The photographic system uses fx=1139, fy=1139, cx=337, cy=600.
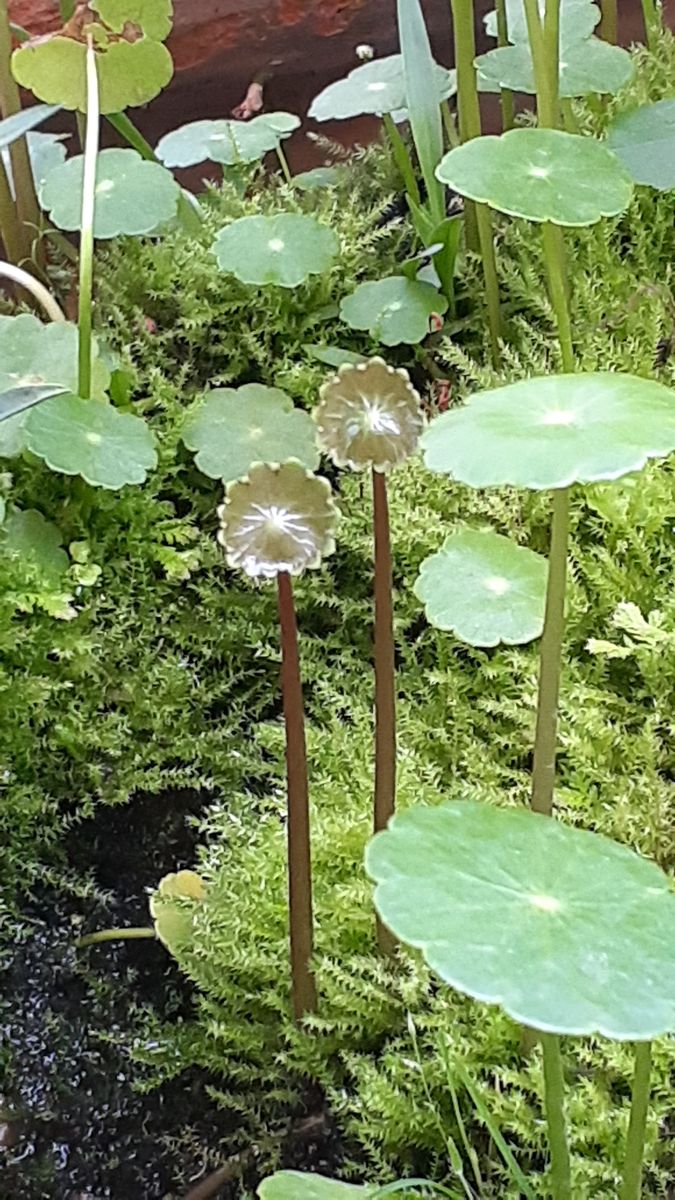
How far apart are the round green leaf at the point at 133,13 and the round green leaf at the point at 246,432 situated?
308 millimetres

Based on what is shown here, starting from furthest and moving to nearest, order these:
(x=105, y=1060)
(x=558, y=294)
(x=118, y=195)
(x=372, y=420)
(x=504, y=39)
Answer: (x=504, y=39), (x=118, y=195), (x=105, y=1060), (x=558, y=294), (x=372, y=420)

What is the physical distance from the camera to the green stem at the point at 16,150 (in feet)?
3.47

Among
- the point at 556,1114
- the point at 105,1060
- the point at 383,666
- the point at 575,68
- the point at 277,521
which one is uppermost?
the point at 575,68

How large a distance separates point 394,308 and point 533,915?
744 mm

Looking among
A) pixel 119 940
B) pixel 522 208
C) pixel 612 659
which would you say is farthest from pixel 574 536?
pixel 119 940

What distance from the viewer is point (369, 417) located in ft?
1.86

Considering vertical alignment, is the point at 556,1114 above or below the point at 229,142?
below

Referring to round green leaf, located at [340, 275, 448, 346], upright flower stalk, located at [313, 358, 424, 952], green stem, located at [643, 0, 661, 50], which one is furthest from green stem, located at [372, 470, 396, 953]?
green stem, located at [643, 0, 661, 50]

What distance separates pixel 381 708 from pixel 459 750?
0.85 feet

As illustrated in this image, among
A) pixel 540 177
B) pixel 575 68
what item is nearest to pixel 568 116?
pixel 575 68

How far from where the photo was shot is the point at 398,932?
433mm

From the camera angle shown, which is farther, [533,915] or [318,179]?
[318,179]

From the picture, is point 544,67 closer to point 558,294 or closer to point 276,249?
point 558,294

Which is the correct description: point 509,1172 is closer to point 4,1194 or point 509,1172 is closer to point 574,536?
point 4,1194
